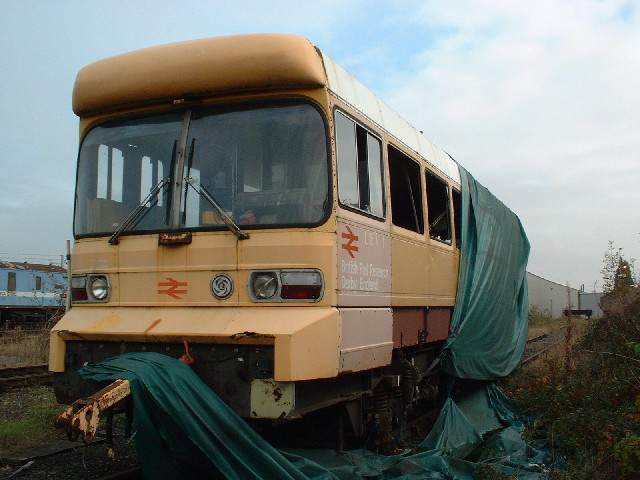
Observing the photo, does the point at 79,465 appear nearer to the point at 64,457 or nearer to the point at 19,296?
the point at 64,457

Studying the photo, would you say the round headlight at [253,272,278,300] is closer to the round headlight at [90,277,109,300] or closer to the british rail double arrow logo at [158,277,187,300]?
the british rail double arrow logo at [158,277,187,300]

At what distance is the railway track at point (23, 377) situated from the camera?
10701mm

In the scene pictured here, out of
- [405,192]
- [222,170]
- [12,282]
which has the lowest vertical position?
[222,170]

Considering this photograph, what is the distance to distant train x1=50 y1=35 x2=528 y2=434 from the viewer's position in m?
4.86

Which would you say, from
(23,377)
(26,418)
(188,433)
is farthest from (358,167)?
(23,377)

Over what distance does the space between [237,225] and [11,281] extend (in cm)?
3187

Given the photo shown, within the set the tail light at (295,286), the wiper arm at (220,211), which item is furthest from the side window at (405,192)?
the wiper arm at (220,211)

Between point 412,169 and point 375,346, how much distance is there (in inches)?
88.2

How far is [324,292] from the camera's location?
16.1ft

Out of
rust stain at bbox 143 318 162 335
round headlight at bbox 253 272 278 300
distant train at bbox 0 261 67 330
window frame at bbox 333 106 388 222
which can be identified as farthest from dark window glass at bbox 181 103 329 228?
distant train at bbox 0 261 67 330

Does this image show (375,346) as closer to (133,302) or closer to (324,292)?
(324,292)

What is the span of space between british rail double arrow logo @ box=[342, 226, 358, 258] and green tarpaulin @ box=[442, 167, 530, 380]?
10.7 feet

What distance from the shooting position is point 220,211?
5180 mm

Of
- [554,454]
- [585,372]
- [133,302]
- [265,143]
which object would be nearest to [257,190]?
[265,143]
